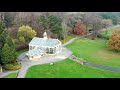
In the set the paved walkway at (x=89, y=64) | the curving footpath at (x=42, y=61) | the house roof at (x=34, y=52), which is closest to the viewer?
the curving footpath at (x=42, y=61)

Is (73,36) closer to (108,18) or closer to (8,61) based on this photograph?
(108,18)

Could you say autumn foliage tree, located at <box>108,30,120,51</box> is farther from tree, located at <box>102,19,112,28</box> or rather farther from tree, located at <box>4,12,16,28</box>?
tree, located at <box>4,12,16,28</box>

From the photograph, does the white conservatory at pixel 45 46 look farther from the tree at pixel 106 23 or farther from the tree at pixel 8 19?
the tree at pixel 106 23

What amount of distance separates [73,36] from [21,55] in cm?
592

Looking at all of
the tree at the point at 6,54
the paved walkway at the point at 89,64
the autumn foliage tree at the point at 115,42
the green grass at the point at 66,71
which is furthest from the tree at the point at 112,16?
the tree at the point at 6,54

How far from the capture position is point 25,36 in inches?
840

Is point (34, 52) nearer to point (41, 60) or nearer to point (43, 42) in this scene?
point (41, 60)

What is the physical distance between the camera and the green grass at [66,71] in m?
16.4

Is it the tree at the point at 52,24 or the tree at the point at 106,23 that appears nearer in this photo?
the tree at the point at 52,24

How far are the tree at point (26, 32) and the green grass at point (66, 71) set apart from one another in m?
3.97

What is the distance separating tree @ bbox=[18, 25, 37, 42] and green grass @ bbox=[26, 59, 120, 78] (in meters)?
3.97

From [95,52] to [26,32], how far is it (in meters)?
4.73

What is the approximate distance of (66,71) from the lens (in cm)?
1706

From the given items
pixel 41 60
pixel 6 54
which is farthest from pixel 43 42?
pixel 6 54
